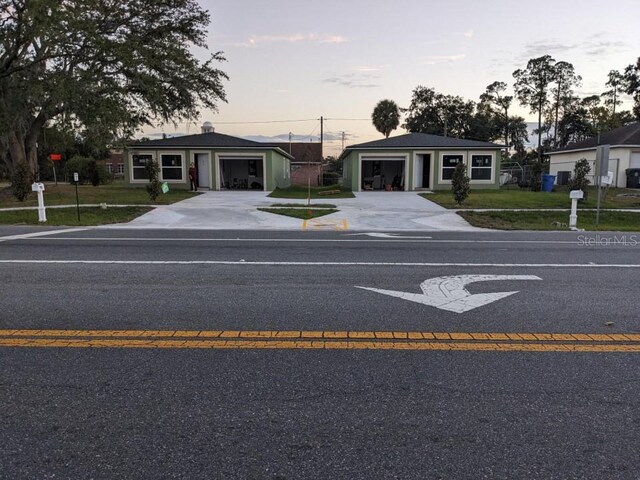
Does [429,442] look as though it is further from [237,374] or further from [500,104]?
[500,104]

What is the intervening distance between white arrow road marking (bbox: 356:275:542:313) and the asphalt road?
17 centimetres

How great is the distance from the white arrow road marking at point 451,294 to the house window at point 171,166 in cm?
2658

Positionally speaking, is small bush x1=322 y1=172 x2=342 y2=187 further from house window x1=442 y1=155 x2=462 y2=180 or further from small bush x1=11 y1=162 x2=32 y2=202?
small bush x1=11 y1=162 x2=32 y2=202

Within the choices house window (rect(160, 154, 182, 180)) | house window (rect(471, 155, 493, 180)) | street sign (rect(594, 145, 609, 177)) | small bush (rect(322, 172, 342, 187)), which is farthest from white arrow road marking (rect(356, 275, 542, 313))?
small bush (rect(322, 172, 342, 187))

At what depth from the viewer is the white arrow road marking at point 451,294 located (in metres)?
5.84

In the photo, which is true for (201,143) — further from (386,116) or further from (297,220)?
(386,116)

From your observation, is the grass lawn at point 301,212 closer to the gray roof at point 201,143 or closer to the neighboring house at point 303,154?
the gray roof at point 201,143

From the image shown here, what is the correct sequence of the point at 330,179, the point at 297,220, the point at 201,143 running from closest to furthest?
1. the point at 297,220
2. the point at 201,143
3. the point at 330,179

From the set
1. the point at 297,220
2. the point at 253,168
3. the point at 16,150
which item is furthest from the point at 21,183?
the point at 253,168

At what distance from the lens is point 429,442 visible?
9.66 feet

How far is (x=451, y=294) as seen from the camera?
250 inches

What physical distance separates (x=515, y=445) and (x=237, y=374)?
201cm

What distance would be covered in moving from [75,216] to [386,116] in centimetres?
5317

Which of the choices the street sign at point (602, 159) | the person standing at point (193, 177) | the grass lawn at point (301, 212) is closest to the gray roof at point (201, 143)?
the person standing at point (193, 177)
